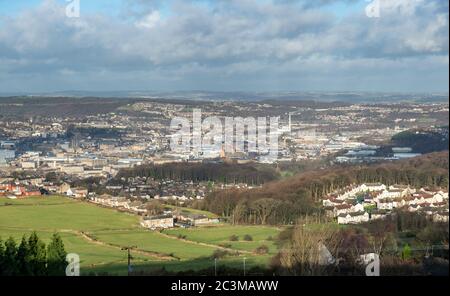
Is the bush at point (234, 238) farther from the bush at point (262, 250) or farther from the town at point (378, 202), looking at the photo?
the town at point (378, 202)

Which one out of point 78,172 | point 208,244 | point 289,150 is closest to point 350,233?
point 208,244

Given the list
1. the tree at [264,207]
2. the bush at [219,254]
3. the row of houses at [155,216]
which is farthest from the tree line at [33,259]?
the tree at [264,207]

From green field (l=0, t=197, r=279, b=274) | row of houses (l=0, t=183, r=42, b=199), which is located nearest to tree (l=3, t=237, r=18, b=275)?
green field (l=0, t=197, r=279, b=274)

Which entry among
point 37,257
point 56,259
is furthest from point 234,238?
point 37,257

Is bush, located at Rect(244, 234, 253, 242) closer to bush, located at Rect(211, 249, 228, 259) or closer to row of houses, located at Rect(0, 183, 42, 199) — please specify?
bush, located at Rect(211, 249, 228, 259)
